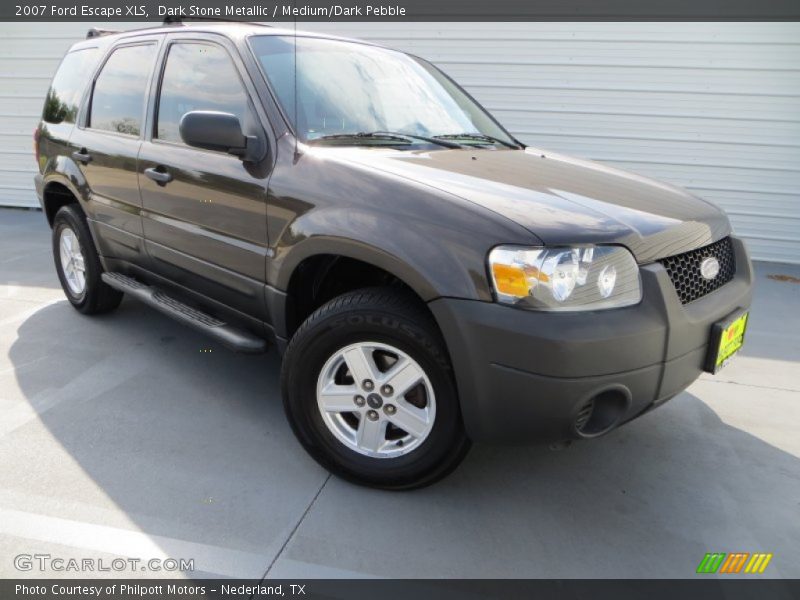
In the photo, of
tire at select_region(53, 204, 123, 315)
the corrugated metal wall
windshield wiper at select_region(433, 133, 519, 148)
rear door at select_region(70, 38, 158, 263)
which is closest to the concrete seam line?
windshield wiper at select_region(433, 133, 519, 148)

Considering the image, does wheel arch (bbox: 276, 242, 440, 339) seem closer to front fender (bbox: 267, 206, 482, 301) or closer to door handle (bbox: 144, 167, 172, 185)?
front fender (bbox: 267, 206, 482, 301)

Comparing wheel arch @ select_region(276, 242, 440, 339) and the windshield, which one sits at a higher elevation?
the windshield

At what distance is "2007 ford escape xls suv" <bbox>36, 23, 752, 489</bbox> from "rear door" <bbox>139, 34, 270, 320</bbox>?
11 mm

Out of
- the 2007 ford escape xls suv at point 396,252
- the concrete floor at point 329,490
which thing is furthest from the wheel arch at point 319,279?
the concrete floor at point 329,490

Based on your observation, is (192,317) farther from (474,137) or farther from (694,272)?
(694,272)

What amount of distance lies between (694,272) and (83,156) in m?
3.50

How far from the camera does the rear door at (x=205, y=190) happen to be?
2643 millimetres

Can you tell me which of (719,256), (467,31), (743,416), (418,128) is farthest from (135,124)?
(467,31)

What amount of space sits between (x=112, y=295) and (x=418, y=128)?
2506mm

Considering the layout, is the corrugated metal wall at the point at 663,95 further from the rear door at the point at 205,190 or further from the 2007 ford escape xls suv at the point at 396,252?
the rear door at the point at 205,190

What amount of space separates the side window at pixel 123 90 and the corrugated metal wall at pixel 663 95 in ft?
13.7

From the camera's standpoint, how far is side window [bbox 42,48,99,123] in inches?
156
